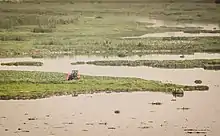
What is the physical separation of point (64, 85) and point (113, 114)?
0.89m

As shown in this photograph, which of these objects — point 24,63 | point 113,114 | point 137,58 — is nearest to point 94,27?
point 137,58

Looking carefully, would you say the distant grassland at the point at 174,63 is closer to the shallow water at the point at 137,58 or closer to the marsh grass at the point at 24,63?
the shallow water at the point at 137,58

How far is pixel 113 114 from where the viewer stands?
541cm

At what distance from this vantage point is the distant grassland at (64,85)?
5762 mm

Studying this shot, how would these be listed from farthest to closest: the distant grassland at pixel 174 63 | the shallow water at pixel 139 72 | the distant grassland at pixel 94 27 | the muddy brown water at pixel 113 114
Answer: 1. the distant grassland at pixel 174 63
2. the distant grassland at pixel 94 27
3. the shallow water at pixel 139 72
4. the muddy brown water at pixel 113 114

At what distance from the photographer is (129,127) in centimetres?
516

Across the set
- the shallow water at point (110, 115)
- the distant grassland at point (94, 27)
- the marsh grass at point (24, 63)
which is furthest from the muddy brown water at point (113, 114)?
the distant grassland at point (94, 27)

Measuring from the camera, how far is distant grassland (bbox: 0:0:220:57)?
629 centimetres

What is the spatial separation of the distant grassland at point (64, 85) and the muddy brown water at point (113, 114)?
10 cm

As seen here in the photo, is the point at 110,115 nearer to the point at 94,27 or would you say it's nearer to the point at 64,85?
the point at 64,85

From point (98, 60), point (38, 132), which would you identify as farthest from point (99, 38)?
point (38, 132)

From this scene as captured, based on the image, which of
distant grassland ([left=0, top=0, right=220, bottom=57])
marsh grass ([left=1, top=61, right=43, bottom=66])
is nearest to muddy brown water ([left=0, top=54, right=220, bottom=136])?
marsh grass ([left=1, top=61, right=43, bottom=66])

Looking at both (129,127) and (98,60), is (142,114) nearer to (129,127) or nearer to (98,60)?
(129,127)

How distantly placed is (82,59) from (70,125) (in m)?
1.28
